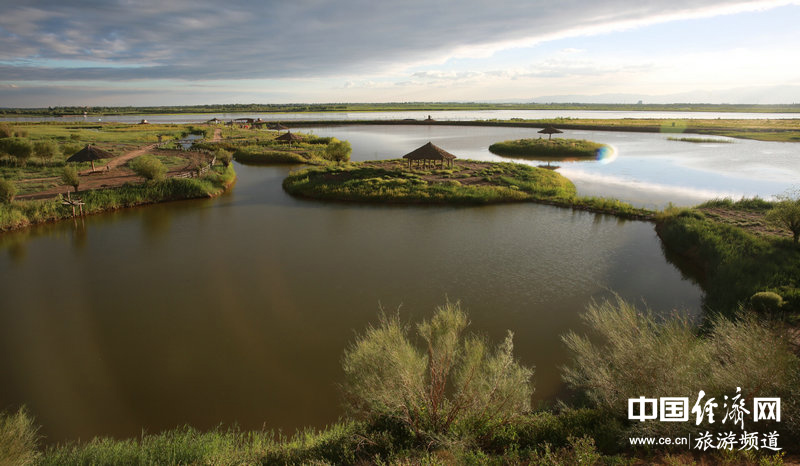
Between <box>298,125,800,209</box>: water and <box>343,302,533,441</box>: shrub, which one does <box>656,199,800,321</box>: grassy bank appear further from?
<box>343,302,533,441</box>: shrub

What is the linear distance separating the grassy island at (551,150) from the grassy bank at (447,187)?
1387cm

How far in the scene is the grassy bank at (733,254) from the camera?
36.0ft

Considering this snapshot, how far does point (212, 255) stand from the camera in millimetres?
16422

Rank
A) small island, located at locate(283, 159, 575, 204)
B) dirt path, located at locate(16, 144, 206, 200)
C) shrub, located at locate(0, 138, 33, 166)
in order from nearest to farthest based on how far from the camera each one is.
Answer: dirt path, located at locate(16, 144, 206, 200) → small island, located at locate(283, 159, 575, 204) → shrub, located at locate(0, 138, 33, 166)

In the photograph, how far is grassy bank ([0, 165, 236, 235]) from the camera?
19594 millimetres

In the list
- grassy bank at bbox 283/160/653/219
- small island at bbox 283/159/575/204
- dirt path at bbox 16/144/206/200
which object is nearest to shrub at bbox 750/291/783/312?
grassy bank at bbox 283/160/653/219

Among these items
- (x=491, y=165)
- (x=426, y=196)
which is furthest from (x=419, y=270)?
(x=491, y=165)

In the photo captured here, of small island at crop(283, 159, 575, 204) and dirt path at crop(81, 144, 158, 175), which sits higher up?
dirt path at crop(81, 144, 158, 175)

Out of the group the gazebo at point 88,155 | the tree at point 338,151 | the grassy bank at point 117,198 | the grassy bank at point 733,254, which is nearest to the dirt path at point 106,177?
the gazebo at point 88,155

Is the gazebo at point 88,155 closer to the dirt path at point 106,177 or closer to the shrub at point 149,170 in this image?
the dirt path at point 106,177

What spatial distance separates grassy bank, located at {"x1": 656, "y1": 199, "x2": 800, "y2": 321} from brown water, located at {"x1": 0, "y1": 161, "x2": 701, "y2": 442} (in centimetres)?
89

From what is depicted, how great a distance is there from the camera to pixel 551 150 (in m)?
45.8

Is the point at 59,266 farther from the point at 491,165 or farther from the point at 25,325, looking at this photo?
the point at 491,165

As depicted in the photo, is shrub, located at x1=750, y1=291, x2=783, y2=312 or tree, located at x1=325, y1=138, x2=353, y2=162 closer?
shrub, located at x1=750, y1=291, x2=783, y2=312
